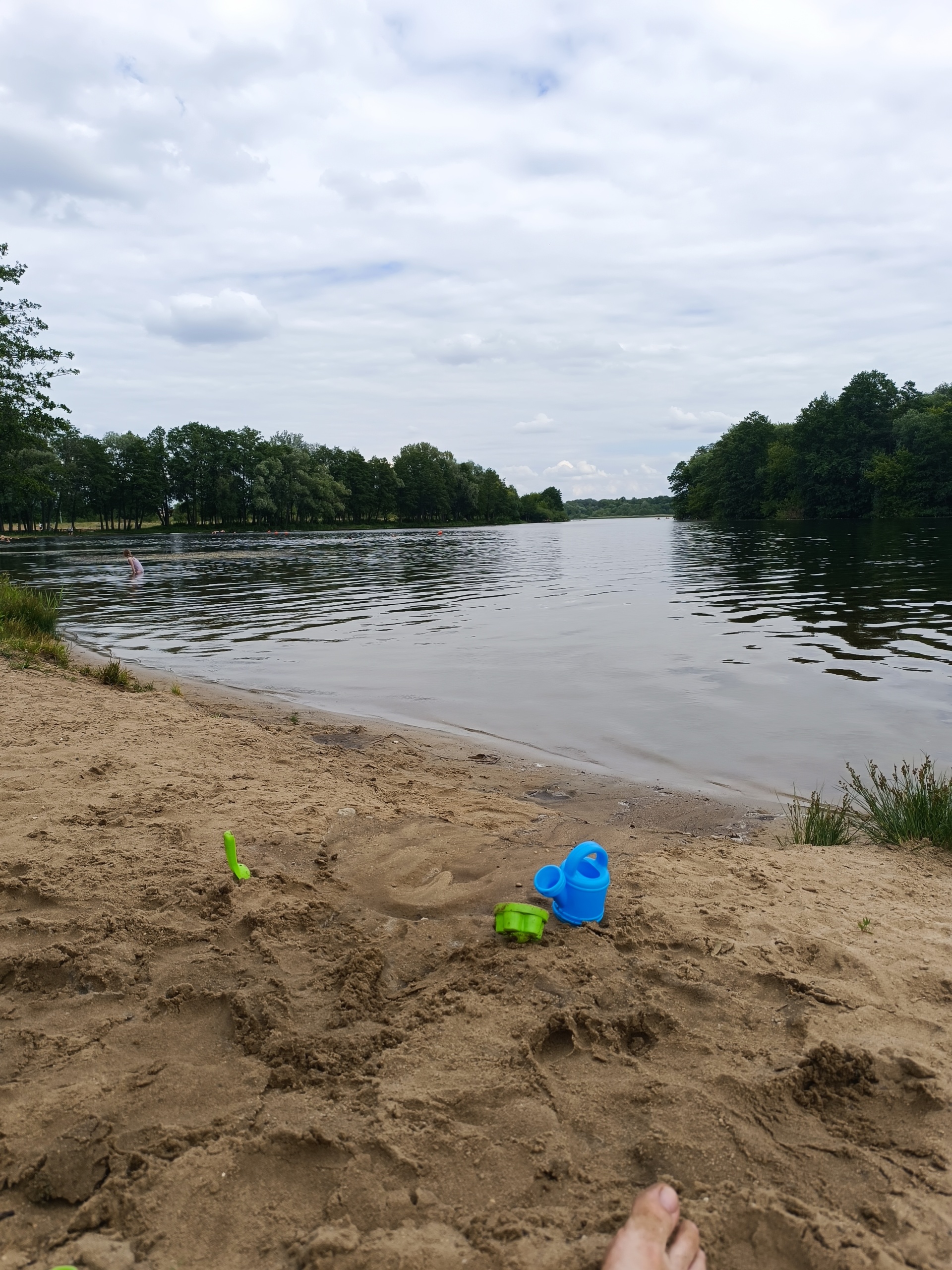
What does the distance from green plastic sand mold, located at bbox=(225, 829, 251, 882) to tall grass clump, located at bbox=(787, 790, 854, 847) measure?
3.48 m

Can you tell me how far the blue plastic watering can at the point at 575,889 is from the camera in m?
3.60

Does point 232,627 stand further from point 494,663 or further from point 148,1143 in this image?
point 148,1143

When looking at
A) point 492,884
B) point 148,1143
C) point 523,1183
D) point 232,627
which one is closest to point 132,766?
point 492,884

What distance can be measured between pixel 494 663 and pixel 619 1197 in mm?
10432

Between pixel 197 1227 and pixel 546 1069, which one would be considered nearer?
pixel 197 1227

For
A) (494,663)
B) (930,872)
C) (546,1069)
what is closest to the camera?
(546,1069)

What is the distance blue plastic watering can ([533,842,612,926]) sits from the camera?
142 inches

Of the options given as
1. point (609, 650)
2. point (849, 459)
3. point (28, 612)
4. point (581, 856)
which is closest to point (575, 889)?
point (581, 856)

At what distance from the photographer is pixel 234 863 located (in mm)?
4039

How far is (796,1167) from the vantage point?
2.22 metres

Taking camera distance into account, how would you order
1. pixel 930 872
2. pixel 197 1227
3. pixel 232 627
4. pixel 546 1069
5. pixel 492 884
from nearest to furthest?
pixel 197 1227 → pixel 546 1069 → pixel 492 884 → pixel 930 872 → pixel 232 627

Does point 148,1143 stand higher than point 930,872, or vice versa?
point 148,1143

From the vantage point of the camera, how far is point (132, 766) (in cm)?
593

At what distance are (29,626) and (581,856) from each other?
1264cm
